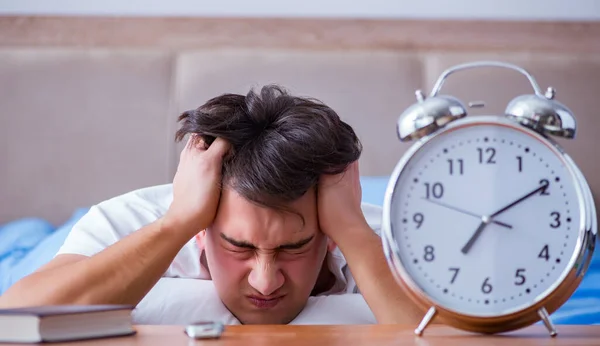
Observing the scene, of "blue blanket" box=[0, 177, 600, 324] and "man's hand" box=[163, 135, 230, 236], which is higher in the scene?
"man's hand" box=[163, 135, 230, 236]

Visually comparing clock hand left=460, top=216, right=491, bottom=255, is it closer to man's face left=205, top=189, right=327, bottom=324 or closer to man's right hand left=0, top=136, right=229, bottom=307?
man's face left=205, top=189, right=327, bottom=324

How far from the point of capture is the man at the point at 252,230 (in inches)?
54.9

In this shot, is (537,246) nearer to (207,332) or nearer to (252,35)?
(207,332)

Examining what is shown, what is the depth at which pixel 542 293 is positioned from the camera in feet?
3.01

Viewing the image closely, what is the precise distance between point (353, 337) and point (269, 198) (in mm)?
537

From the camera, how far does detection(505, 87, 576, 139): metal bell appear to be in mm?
917

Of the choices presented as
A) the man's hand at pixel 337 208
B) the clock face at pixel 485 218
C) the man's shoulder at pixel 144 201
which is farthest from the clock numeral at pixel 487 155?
the man's shoulder at pixel 144 201

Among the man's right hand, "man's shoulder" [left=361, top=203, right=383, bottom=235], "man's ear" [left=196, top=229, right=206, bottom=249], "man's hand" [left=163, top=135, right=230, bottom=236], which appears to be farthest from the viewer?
"man's shoulder" [left=361, top=203, right=383, bottom=235]

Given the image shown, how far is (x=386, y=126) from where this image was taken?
2.84m

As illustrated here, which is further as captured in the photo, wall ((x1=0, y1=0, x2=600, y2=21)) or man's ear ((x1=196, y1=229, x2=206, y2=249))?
wall ((x1=0, y1=0, x2=600, y2=21))

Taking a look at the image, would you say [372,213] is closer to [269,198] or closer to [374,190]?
[374,190]

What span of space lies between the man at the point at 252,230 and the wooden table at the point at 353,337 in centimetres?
37

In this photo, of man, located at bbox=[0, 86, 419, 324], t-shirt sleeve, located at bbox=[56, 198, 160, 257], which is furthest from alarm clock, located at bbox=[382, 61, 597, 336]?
t-shirt sleeve, located at bbox=[56, 198, 160, 257]

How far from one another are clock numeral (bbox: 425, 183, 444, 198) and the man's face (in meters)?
0.50
